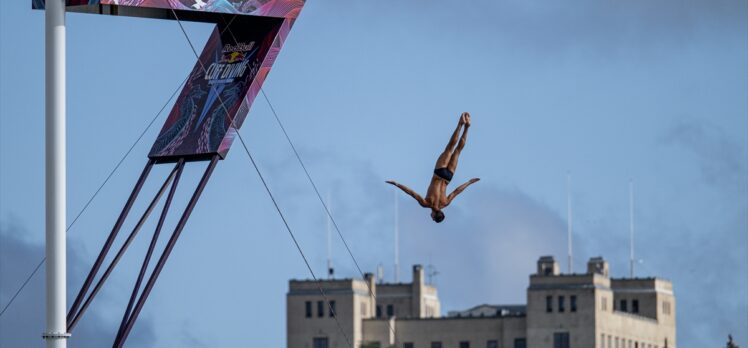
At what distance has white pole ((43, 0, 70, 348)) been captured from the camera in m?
39.6

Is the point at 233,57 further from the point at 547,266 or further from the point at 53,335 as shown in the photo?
the point at 547,266

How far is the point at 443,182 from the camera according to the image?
160 ft

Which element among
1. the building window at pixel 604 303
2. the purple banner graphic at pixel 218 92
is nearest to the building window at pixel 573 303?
the building window at pixel 604 303

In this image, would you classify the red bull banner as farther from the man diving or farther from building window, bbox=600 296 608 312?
building window, bbox=600 296 608 312

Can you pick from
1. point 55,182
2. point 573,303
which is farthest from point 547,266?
point 55,182

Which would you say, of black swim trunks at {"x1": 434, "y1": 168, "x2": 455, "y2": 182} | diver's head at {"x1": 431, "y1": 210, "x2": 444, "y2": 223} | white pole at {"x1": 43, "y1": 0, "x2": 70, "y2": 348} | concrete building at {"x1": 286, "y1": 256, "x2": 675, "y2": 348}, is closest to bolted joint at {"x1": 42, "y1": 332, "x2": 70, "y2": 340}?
white pole at {"x1": 43, "y1": 0, "x2": 70, "y2": 348}

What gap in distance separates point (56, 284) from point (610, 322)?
156m

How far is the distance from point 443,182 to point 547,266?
489 ft

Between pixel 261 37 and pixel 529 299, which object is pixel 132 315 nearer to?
pixel 261 37

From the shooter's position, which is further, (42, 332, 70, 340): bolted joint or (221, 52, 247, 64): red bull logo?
(221, 52, 247, 64): red bull logo

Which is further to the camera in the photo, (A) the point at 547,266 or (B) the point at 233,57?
(A) the point at 547,266

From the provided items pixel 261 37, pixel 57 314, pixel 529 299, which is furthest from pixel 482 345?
pixel 57 314

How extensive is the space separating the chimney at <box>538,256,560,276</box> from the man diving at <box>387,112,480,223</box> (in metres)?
146

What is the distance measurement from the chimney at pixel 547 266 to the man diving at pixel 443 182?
14641 centimetres
